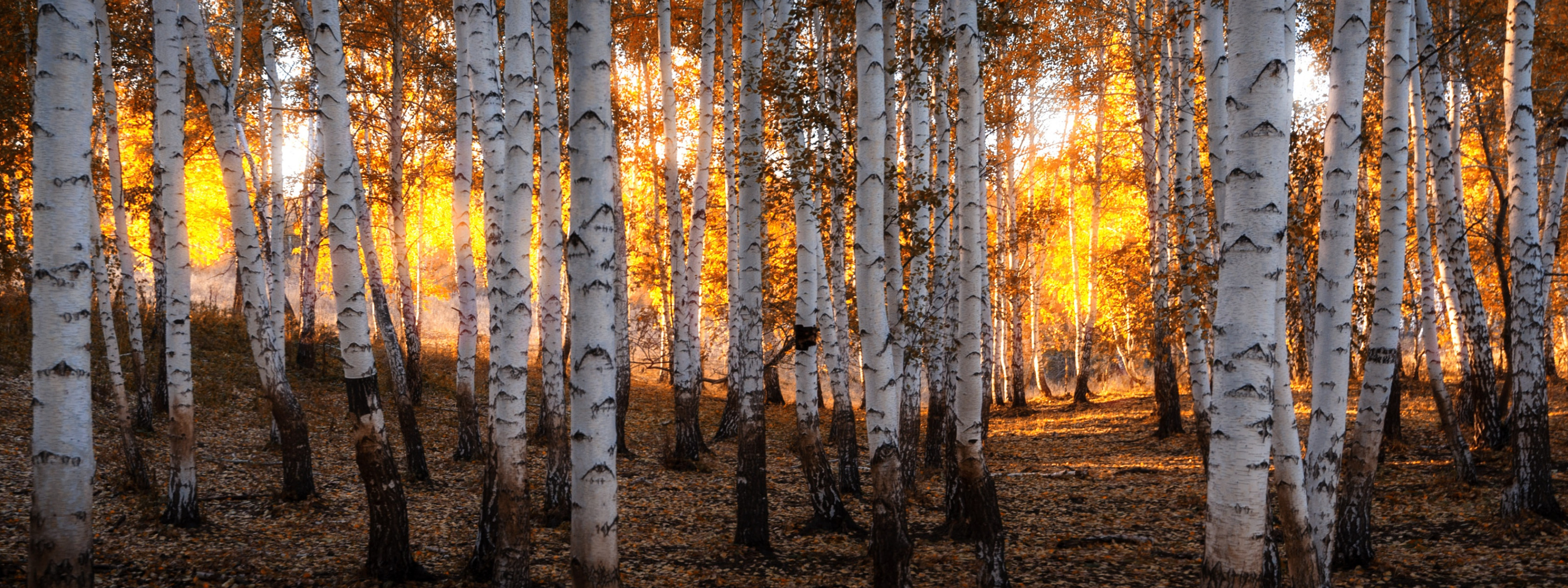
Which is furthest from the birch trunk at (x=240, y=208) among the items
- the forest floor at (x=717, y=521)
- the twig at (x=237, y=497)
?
the forest floor at (x=717, y=521)

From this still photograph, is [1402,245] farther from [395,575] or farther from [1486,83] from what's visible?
[1486,83]

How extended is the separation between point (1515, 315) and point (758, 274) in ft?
22.3

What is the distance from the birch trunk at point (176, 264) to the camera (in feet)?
21.7

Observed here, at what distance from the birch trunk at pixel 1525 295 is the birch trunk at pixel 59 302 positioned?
1041cm

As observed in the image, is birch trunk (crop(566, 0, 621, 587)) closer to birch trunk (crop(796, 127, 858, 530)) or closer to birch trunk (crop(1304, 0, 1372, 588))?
birch trunk (crop(796, 127, 858, 530))

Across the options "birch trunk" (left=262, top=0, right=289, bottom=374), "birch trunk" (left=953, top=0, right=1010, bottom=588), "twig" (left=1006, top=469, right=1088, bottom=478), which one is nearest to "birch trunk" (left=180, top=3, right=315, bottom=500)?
"birch trunk" (left=262, top=0, right=289, bottom=374)

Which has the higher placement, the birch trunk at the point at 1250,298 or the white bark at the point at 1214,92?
the white bark at the point at 1214,92

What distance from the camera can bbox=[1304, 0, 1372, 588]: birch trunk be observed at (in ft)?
15.8

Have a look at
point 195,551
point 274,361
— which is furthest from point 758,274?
point 195,551

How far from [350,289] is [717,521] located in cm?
455

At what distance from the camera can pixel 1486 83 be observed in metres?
13.5

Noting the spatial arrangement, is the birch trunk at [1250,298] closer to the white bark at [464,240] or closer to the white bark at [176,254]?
the white bark at [176,254]

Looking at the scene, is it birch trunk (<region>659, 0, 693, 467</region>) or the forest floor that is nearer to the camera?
the forest floor

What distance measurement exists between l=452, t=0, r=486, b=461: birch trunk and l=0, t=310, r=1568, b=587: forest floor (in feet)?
2.09
